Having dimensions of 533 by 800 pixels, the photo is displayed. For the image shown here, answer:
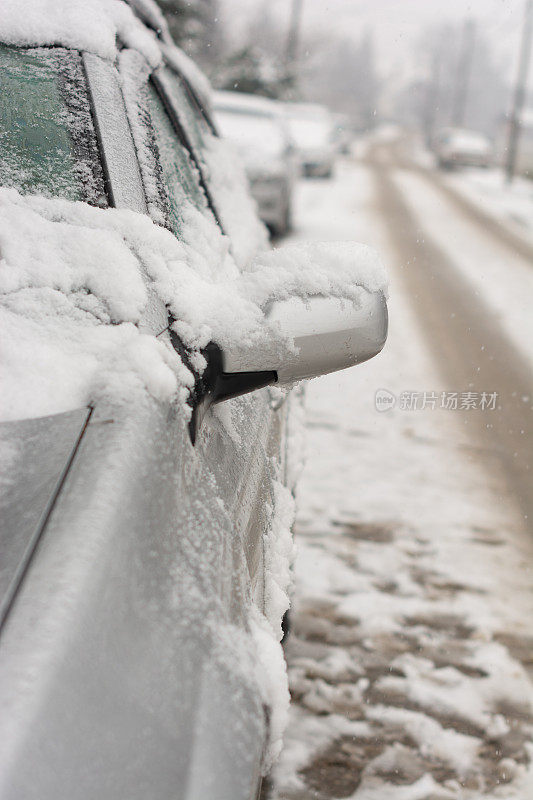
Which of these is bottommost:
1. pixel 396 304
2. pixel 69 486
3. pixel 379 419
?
pixel 396 304

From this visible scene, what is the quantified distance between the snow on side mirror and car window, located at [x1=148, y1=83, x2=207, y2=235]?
404 millimetres

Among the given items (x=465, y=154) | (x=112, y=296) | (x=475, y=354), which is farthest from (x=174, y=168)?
(x=465, y=154)

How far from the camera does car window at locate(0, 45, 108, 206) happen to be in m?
1.52

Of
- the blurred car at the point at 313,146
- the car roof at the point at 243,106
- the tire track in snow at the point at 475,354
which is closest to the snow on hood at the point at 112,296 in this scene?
the tire track in snow at the point at 475,354

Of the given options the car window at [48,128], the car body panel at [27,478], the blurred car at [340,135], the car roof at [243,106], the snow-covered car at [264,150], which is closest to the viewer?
the car body panel at [27,478]

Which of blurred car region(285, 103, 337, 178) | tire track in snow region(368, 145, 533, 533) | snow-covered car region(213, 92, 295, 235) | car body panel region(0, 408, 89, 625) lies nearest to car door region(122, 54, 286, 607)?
car body panel region(0, 408, 89, 625)

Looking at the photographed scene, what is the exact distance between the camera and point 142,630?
0.92 meters

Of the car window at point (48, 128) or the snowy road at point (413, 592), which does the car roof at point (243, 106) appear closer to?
the snowy road at point (413, 592)

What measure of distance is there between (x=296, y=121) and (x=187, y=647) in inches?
853

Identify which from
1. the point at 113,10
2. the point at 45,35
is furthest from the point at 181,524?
the point at 113,10

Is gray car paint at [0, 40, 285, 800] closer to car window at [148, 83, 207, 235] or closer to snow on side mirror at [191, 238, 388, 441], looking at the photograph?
snow on side mirror at [191, 238, 388, 441]

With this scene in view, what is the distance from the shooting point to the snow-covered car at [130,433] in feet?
2.77

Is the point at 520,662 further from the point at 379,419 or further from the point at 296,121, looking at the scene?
the point at 296,121

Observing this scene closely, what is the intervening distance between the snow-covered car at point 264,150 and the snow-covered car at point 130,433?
8057 mm
